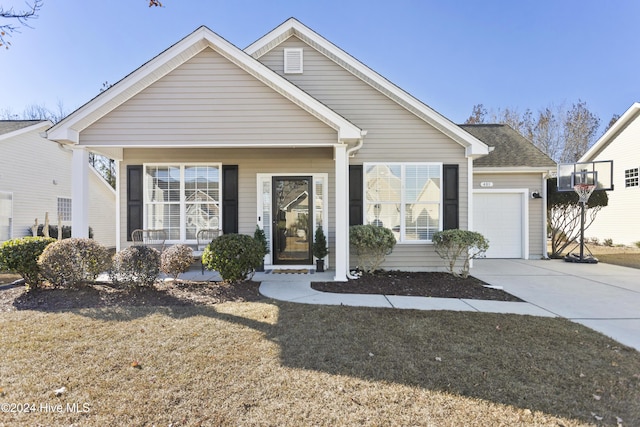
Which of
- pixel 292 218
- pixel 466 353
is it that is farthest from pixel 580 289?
pixel 292 218

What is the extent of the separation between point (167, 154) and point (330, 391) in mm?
6839

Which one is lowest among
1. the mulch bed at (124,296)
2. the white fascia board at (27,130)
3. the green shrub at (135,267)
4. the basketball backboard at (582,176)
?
the mulch bed at (124,296)

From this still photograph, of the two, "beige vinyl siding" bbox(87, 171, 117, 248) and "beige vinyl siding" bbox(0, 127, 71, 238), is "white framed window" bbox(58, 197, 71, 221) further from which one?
"beige vinyl siding" bbox(87, 171, 117, 248)

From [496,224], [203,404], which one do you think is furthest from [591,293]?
[203,404]

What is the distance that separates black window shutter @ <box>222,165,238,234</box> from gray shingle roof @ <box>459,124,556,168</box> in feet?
23.6

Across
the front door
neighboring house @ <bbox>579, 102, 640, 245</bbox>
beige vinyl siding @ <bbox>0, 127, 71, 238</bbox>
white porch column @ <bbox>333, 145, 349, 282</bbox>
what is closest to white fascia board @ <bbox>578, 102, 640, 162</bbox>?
neighboring house @ <bbox>579, 102, 640, 245</bbox>

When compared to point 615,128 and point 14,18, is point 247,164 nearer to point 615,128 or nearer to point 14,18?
point 14,18

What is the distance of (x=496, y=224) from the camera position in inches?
382

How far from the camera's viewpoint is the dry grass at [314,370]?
7.22ft

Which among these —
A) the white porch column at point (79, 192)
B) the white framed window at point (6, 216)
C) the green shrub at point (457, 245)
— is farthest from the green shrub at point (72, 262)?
the white framed window at point (6, 216)

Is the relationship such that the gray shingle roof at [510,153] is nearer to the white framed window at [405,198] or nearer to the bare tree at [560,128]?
the white framed window at [405,198]

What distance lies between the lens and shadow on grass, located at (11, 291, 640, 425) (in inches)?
96.7

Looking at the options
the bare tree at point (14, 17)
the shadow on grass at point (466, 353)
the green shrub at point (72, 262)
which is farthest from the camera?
the bare tree at point (14, 17)

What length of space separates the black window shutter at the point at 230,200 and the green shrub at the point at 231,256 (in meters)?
1.75
